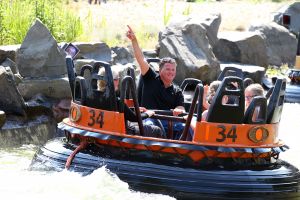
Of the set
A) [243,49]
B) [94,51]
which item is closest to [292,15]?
[243,49]

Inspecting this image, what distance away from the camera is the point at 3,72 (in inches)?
416

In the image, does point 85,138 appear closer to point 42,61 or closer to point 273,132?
Answer: point 273,132

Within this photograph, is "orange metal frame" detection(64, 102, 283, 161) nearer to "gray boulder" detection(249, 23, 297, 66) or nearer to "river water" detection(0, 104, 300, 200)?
"river water" detection(0, 104, 300, 200)

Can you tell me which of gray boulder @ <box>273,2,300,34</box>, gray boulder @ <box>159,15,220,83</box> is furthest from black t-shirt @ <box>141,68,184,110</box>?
gray boulder @ <box>273,2,300,34</box>

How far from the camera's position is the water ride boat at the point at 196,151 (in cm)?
693

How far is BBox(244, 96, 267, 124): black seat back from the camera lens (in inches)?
282

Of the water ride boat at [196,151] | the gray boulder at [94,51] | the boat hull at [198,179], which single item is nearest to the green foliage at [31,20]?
the gray boulder at [94,51]

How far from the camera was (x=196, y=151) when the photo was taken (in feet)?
23.2

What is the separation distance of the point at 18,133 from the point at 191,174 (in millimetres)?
4143

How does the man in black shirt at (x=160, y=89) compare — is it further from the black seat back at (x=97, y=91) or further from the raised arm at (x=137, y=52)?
the black seat back at (x=97, y=91)

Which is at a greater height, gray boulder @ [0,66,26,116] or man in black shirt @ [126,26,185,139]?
man in black shirt @ [126,26,185,139]

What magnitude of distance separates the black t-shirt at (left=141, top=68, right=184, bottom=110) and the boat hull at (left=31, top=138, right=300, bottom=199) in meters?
0.96

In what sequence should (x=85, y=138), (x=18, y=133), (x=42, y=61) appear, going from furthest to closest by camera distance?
1. (x=42, y=61)
2. (x=18, y=133)
3. (x=85, y=138)

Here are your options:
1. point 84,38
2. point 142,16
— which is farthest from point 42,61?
point 142,16
